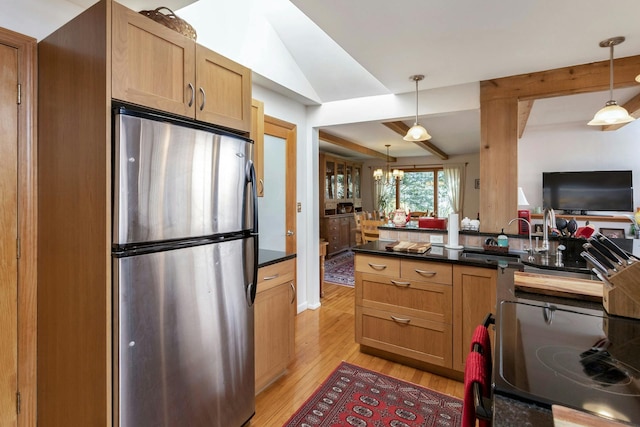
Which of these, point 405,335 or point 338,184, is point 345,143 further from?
point 405,335

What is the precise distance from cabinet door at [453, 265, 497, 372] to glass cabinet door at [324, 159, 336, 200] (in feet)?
16.0

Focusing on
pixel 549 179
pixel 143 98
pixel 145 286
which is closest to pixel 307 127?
pixel 143 98

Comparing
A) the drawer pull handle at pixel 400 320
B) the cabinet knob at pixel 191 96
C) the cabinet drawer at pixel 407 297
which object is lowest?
the drawer pull handle at pixel 400 320

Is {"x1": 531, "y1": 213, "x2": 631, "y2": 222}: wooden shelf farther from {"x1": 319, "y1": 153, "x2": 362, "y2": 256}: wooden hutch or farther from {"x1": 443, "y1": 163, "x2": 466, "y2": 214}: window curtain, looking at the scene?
{"x1": 319, "y1": 153, "x2": 362, "y2": 256}: wooden hutch

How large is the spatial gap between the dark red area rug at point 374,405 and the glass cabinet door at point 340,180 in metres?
5.49

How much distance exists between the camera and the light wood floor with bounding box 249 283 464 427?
79.0 inches

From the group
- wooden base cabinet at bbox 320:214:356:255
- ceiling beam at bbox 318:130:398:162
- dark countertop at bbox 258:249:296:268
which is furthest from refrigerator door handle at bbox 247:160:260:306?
wooden base cabinet at bbox 320:214:356:255

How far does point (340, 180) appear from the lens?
766 cm

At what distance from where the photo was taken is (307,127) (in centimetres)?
369

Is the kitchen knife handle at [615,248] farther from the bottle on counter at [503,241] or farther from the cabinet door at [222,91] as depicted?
the cabinet door at [222,91]

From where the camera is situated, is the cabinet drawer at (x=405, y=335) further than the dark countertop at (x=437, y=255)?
Yes

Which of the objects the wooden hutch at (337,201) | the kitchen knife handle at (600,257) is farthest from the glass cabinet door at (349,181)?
the kitchen knife handle at (600,257)

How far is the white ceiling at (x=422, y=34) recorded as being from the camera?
1667 mm

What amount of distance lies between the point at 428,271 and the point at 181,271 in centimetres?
171
